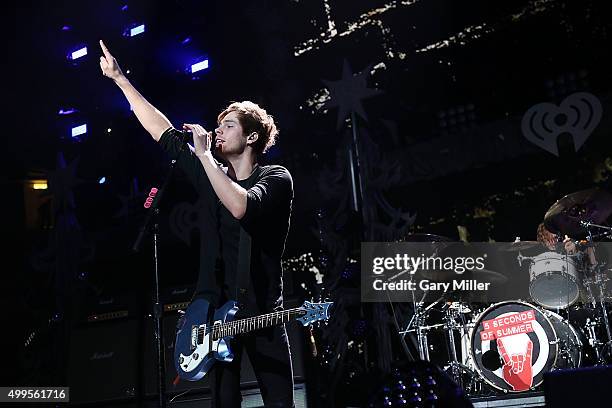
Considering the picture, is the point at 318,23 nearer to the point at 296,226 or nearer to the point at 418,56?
the point at 418,56

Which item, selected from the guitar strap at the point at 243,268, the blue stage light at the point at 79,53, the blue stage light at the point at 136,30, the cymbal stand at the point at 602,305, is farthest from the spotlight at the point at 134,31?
the guitar strap at the point at 243,268

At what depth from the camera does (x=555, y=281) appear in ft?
16.0

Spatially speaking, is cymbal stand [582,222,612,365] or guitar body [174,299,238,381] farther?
cymbal stand [582,222,612,365]

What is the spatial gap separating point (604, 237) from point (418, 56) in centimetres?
249

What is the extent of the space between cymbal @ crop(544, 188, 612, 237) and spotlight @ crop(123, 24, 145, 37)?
4813 millimetres

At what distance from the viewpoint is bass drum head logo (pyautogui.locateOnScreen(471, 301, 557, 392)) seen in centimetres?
461

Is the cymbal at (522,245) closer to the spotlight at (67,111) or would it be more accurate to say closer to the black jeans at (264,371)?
the black jeans at (264,371)

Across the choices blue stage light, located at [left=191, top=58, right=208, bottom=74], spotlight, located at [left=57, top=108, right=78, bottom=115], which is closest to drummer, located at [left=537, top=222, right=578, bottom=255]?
blue stage light, located at [left=191, top=58, right=208, bottom=74]

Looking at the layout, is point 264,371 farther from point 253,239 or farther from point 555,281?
point 555,281

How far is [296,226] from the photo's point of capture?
636 centimetres

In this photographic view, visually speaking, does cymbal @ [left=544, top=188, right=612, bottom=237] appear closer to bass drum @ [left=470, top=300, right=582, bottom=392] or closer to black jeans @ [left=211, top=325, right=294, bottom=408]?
bass drum @ [left=470, top=300, right=582, bottom=392]

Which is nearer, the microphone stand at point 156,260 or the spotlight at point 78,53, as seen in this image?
the microphone stand at point 156,260

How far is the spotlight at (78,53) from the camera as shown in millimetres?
7539

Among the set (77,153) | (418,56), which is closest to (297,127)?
(418,56)
